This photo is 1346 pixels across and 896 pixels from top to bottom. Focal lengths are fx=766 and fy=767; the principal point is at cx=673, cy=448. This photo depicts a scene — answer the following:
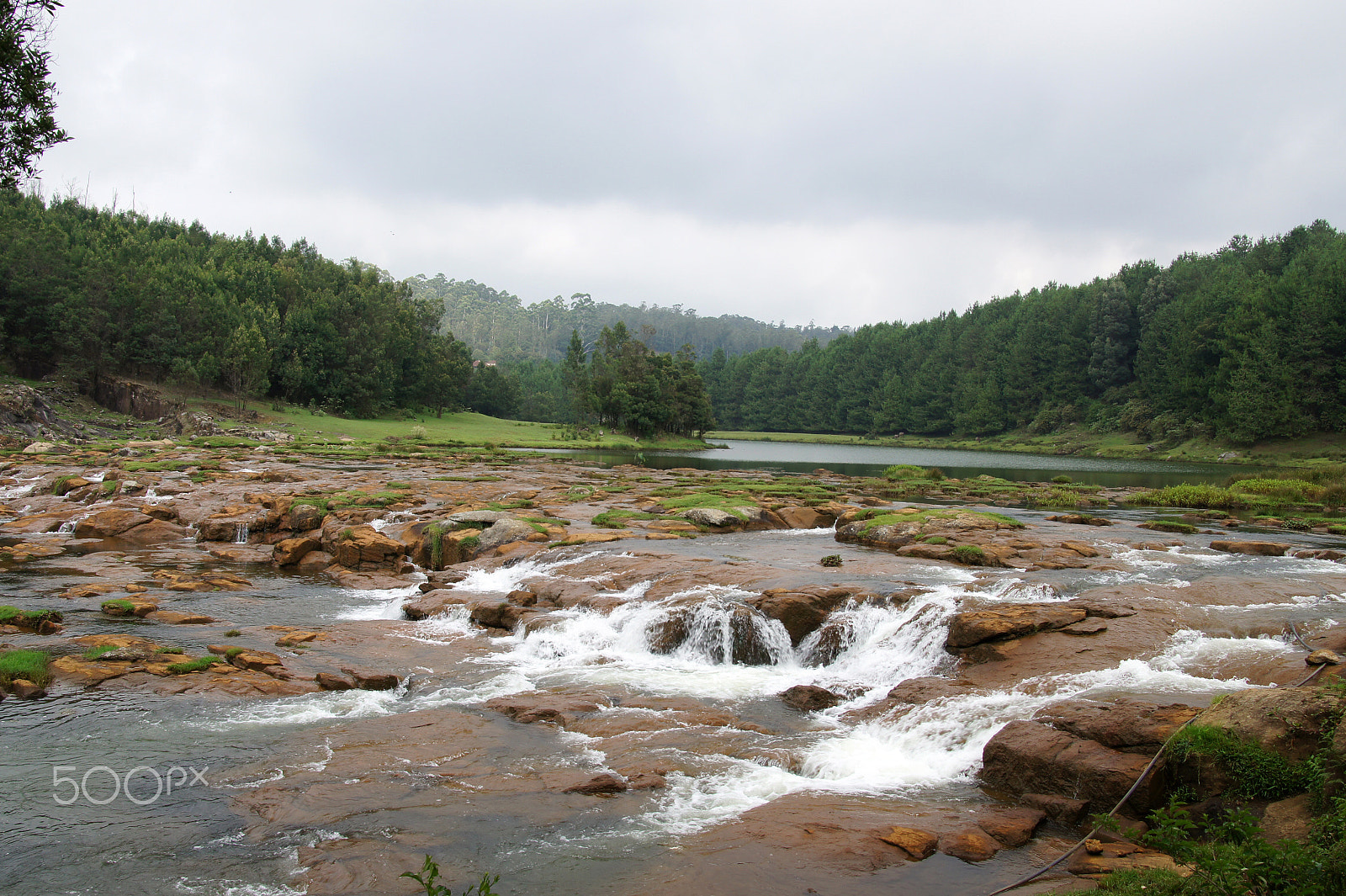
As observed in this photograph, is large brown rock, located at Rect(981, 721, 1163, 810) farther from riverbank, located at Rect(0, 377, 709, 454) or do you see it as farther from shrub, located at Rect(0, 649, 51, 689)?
Result: riverbank, located at Rect(0, 377, 709, 454)

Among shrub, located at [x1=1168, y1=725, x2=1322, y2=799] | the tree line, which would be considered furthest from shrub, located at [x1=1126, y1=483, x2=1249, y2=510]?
the tree line

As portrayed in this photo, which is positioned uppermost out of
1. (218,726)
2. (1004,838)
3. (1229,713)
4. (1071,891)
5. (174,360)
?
(174,360)

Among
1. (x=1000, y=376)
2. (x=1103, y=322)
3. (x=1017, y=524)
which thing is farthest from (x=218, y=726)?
(x=1000, y=376)

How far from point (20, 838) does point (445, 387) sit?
103 meters

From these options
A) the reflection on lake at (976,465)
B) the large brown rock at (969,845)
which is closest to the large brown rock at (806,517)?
the large brown rock at (969,845)

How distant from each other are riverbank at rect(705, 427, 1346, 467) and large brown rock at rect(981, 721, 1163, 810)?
70.2 meters

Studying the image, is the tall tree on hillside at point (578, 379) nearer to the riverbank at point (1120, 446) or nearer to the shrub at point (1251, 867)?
the riverbank at point (1120, 446)

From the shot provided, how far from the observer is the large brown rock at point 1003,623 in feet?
42.2

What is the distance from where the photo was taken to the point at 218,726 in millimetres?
10695

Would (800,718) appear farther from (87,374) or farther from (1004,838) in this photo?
(87,374)

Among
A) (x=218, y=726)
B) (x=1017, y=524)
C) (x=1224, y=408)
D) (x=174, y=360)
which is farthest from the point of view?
(x=1224, y=408)

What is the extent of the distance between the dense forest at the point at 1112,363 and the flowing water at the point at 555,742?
3045 inches

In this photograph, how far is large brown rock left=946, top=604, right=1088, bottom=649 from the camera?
42.2 feet

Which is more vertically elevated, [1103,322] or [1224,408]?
[1103,322]
